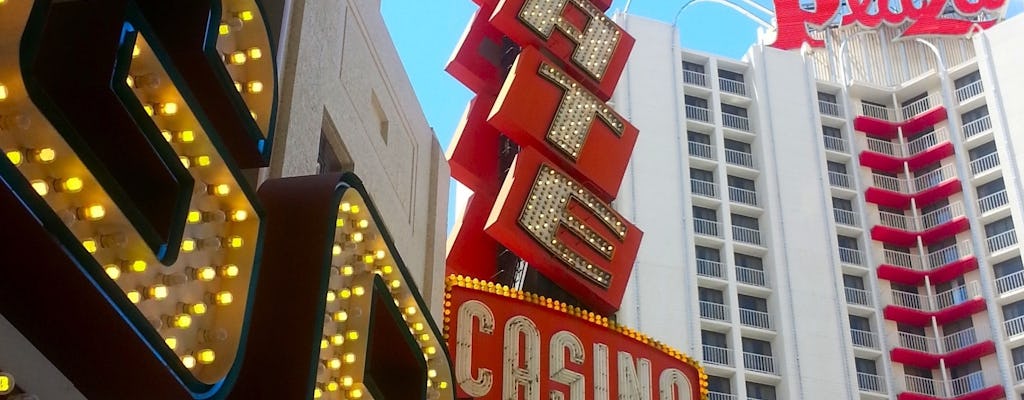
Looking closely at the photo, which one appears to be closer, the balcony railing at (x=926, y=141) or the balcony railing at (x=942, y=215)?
the balcony railing at (x=942, y=215)

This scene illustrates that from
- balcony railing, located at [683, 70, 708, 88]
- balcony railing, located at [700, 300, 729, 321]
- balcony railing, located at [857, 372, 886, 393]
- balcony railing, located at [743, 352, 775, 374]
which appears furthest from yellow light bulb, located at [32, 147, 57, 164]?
balcony railing, located at [683, 70, 708, 88]

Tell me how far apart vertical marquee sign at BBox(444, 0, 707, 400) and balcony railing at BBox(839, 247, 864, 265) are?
36.3 metres

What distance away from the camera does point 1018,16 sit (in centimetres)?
6191

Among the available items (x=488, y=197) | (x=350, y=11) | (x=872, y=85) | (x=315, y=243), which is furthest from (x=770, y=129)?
(x=315, y=243)

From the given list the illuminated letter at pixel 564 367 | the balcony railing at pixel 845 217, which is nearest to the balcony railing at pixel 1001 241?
the balcony railing at pixel 845 217

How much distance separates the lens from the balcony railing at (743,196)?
58656mm

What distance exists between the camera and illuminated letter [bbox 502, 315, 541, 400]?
1789 cm

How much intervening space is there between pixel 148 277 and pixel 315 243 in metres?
1.89

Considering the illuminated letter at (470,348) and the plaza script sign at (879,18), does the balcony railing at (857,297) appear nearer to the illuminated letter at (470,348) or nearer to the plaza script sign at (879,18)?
the plaza script sign at (879,18)

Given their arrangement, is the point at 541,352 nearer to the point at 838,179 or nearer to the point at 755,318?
the point at 755,318

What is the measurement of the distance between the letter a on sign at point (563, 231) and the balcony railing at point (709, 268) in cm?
3405

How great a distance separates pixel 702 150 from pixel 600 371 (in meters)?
41.6

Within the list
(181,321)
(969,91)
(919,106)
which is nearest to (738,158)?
(919,106)

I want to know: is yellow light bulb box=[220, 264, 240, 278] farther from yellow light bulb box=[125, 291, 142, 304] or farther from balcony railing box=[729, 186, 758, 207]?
balcony railing box=[729, 186, 758, 207]
